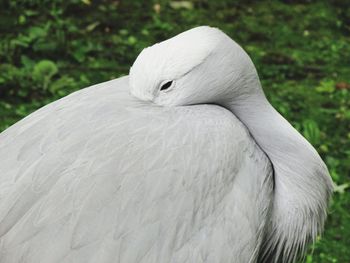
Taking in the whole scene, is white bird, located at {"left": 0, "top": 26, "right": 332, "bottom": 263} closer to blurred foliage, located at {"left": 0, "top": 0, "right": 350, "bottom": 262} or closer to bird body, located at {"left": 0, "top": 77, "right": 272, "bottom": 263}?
bird body, located at {"left": 0, "top": 77, "right": 272, "bottom": 263}

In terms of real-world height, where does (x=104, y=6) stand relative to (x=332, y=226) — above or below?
above

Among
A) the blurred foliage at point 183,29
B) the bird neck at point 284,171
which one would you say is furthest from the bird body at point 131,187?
the blurred foliage at point 183,29

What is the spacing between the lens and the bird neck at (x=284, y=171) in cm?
338

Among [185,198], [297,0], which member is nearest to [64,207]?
[185,198]

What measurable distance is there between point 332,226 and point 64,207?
209 centimetres

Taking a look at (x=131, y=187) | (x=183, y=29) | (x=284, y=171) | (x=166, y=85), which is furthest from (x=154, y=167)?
(x=183, y=29)

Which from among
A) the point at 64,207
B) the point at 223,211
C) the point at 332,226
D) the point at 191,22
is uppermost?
the point at 64,207

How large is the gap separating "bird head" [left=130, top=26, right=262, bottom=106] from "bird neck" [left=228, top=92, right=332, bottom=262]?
0.14m

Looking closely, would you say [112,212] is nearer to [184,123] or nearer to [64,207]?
[64,207]

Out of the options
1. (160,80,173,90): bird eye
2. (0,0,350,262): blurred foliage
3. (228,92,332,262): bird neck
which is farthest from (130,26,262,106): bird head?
(0,0,350,262): blurred foliage

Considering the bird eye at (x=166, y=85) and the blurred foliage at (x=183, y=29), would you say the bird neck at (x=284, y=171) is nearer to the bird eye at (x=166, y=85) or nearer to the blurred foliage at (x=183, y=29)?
the bird eye at (x=166, y=85)

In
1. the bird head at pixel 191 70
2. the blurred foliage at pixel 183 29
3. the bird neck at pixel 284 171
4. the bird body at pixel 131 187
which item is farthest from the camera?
the blurred foliage at pixel 183 29

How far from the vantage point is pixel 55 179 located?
3018 millimetres

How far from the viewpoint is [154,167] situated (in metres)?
3.05
